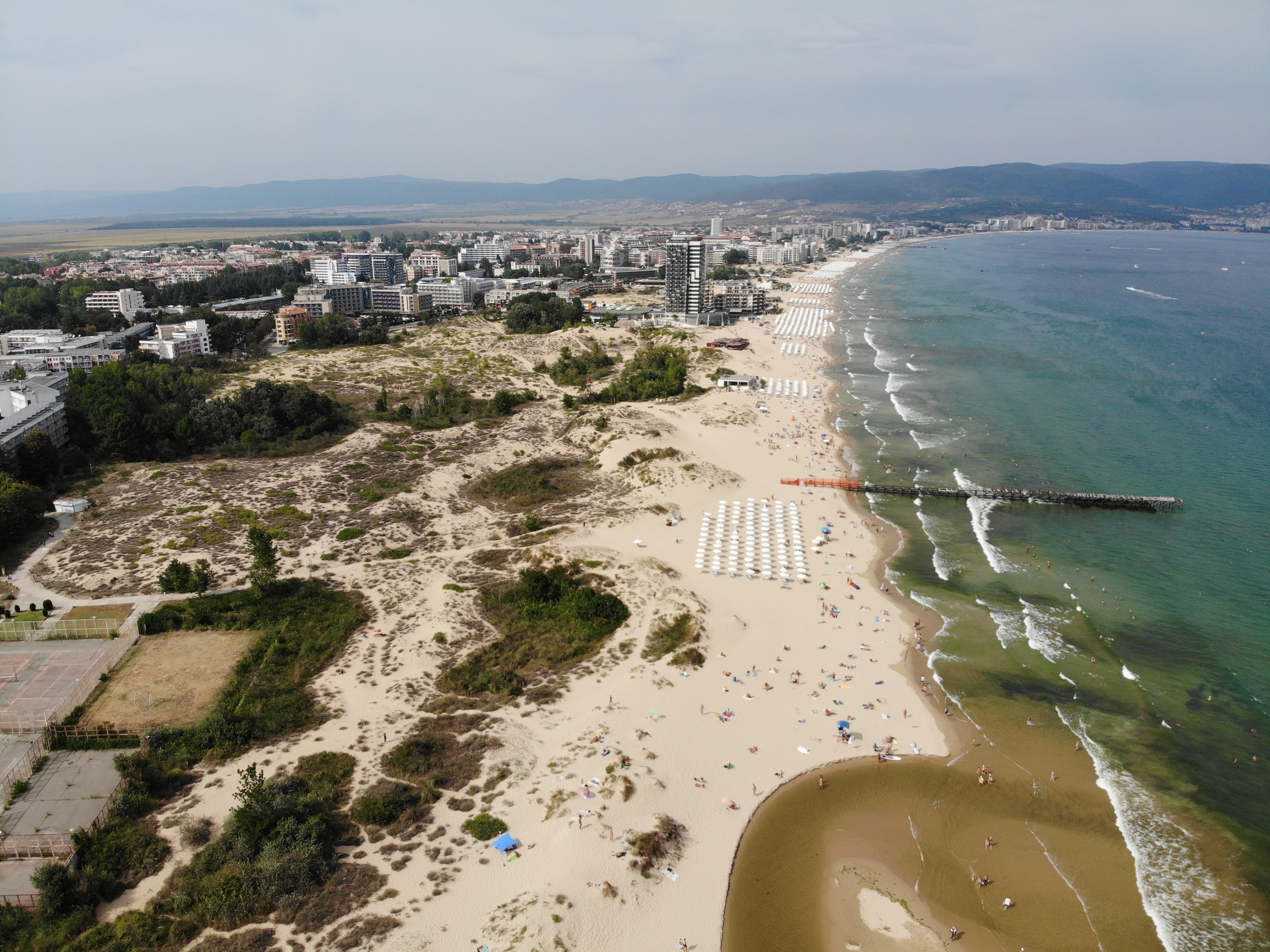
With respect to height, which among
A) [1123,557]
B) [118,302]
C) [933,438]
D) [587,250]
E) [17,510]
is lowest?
[1123,557]

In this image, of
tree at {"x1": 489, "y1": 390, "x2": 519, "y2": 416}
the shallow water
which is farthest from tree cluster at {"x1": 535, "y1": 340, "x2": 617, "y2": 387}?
the shallow water

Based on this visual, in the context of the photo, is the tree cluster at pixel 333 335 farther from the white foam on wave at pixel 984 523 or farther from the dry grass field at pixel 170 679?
the white foam on wave at pixel 984 523

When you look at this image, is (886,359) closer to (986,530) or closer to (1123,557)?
(986,530)

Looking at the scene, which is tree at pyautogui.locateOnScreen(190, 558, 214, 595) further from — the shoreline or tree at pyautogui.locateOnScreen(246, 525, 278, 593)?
the shoreline

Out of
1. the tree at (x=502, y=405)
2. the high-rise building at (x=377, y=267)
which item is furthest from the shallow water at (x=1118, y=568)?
the high-rise building at (x=377, y=267)

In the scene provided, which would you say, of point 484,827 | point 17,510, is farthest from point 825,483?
point 17,510
